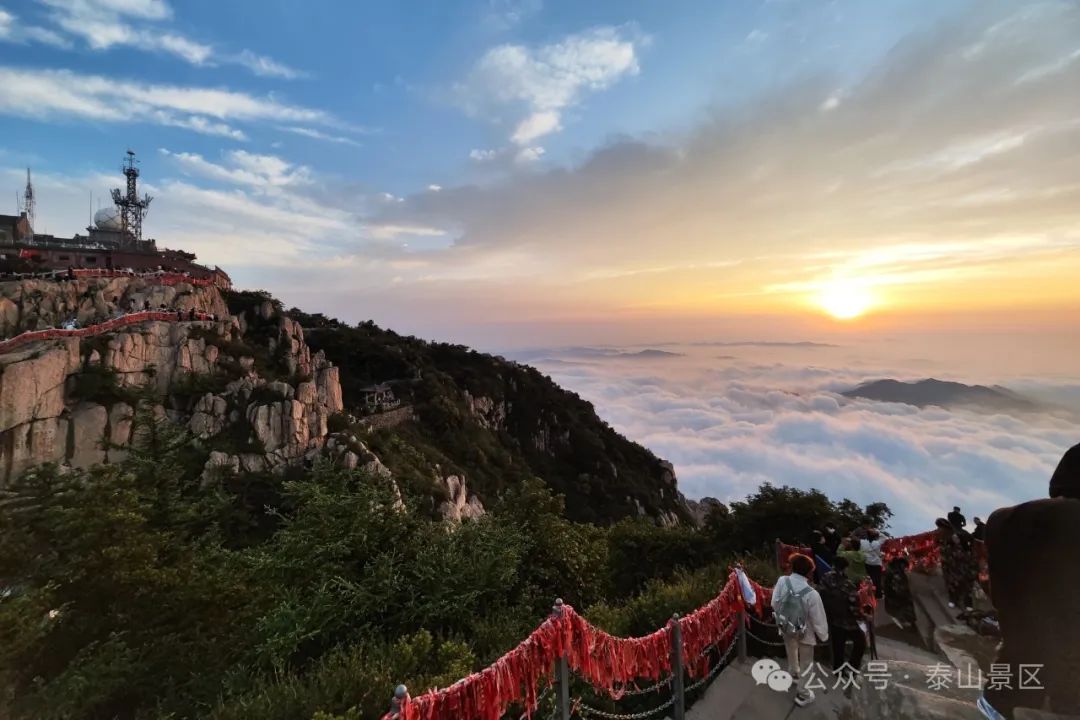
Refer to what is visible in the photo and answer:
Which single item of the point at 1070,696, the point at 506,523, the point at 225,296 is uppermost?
the point at 225,296

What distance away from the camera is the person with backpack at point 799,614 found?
20.2 feet

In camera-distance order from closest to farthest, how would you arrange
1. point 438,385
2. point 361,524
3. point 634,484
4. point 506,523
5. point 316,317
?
point 361,524 → point 506,523 → point 438,385 → point 634,484 → point 316,317

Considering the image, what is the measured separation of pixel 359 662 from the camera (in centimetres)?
654

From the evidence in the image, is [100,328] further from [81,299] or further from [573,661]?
[573,661]

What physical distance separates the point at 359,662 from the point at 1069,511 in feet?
26.2

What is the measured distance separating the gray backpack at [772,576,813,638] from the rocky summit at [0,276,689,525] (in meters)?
20.8

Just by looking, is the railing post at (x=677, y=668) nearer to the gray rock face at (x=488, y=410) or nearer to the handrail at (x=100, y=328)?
the handrail at (x=100, y=328)

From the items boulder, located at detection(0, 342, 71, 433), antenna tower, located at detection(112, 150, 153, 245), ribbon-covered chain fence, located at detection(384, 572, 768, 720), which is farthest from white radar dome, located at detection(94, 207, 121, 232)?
ribbon-covered chain fence, located at detection(384, 572, 768, 720)

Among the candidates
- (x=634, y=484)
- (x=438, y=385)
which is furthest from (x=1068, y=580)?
(x=634, y=484)

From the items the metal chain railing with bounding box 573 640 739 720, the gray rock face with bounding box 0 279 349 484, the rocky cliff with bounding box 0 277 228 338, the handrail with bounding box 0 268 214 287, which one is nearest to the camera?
the metal chain railing with bounding box 573 640 739 720

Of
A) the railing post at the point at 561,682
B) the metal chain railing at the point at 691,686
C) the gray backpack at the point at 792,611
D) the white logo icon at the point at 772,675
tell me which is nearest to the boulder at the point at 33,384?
the metal chain railing at the point at 691,686

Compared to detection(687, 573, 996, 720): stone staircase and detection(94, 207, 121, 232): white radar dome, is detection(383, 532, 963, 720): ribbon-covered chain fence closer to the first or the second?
detection(687, 573, 996, 720): stone staircase

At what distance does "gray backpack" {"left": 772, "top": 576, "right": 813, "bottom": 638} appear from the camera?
6262mm

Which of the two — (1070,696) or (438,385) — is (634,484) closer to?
(438,385)
